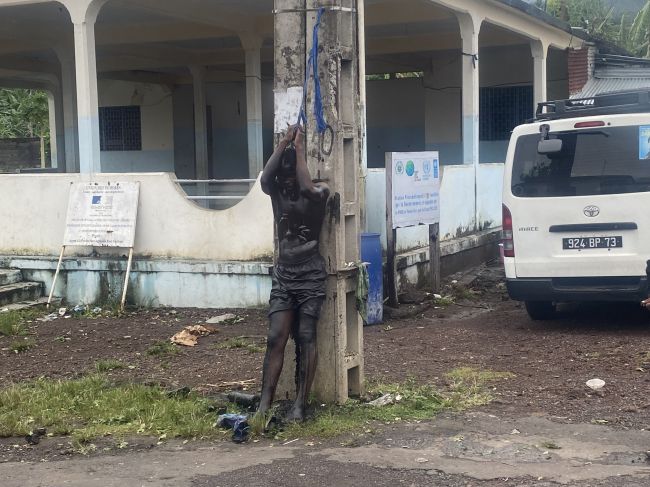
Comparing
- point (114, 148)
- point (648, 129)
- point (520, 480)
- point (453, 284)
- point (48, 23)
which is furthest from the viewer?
point (114, 148)

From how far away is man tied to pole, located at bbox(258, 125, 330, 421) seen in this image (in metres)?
5.93

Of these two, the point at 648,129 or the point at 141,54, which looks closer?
the point at 648,129

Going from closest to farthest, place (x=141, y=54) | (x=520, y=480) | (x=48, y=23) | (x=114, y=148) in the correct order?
(x=520, y=480), (x=48, y=23), (x=141, y=54), (x=114, y=148)

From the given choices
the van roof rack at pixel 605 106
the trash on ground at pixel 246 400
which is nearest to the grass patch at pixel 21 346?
the trash on ground at pixel 246 400

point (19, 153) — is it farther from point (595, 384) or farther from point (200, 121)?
point (595, 384)

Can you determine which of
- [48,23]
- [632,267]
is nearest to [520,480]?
[632,267]

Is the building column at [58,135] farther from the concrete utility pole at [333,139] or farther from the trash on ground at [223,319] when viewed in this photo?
the concrete utility pole at [333,139]

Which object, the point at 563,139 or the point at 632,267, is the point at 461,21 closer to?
the point at 563,139

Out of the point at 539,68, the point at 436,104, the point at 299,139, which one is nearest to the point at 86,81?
the point at 299,139

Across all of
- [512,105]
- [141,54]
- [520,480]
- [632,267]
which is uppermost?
[141,54]

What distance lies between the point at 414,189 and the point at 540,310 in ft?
6.84

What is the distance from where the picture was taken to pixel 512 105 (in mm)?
18312

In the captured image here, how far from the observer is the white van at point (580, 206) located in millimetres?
8203

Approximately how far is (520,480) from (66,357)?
4938 millimetres
